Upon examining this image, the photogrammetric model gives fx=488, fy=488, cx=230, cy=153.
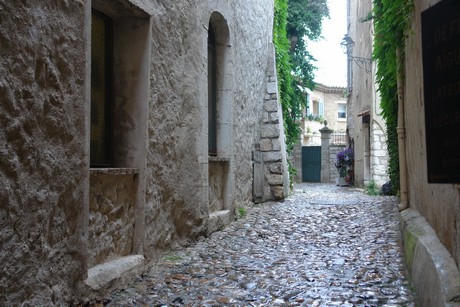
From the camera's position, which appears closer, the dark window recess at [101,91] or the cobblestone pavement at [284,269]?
the cobblestone pavement at [284,269]

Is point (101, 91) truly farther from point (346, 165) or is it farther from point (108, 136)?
point (346, 165)

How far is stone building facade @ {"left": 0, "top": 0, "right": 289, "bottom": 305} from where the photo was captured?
2.32 metres

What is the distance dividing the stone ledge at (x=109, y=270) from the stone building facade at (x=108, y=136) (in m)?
0.01

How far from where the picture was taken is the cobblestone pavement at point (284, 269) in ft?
10.6

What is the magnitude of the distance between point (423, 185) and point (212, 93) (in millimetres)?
3416

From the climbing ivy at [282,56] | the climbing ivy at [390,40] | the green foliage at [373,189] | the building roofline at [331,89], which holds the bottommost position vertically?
the green foliage at [373,189]

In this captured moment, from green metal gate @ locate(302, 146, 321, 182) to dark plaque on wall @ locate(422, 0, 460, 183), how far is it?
871 inches

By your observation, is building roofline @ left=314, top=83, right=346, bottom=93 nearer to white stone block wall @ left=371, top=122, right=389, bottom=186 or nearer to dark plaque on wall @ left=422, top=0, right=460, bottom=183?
white stone block wall @ left=371, top=122, right=389, bottom=186

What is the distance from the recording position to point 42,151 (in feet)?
8.16

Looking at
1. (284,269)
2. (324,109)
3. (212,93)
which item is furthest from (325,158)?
(284,269)

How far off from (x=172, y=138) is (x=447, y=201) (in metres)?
2.57

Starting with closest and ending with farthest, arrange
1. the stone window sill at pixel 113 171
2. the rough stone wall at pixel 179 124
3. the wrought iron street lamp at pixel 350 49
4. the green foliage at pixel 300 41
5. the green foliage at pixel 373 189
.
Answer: the stone window sill at pixel 113 171 → the rough stone wall at pixel 179 124 → the green foliage at pixel 373 189 → the green foliage at pixel 300 41 → the wrought iron street lamp at pixel 350 49

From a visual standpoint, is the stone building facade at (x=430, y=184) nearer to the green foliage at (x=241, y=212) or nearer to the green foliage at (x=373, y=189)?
the green foliage at (x=241, y=212)

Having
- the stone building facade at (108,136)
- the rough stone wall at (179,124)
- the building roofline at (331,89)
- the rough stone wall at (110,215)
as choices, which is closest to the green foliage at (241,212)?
the stone building facade at (108,136)
